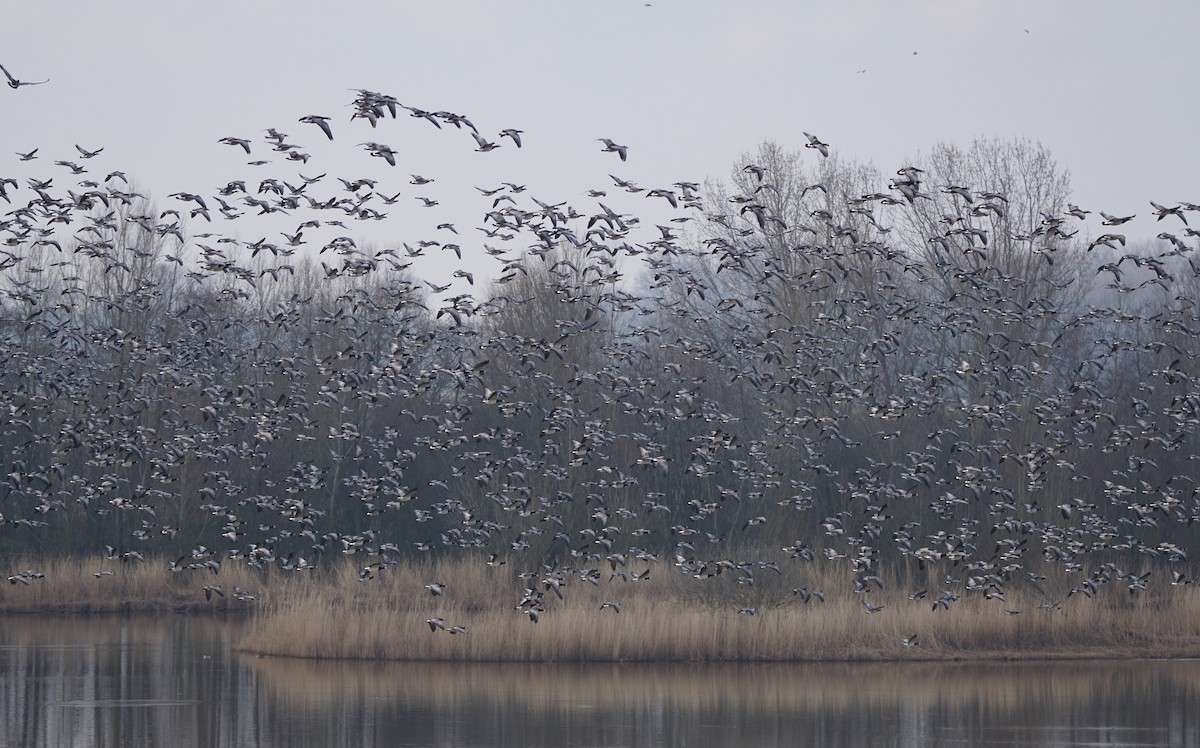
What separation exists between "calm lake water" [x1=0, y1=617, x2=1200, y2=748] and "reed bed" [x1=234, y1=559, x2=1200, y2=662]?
63cm

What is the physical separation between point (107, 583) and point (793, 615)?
2184 centimetres

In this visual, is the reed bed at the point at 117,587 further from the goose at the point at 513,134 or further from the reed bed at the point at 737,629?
the goose at the point at 513,134

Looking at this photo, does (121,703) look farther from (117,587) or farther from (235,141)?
(117,587)

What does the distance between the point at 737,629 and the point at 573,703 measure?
6.60 meters

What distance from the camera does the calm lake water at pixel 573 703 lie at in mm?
22578

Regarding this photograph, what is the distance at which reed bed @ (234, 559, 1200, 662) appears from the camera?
3122 cm

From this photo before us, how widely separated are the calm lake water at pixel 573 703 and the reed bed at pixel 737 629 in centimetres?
63

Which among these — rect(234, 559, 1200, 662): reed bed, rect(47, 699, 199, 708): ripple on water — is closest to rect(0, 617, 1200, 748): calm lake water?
rect(47, 699, 199, 708): ripple on water

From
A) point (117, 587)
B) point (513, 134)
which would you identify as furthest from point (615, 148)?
point (117, 587)

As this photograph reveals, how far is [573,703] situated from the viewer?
85.0 ft

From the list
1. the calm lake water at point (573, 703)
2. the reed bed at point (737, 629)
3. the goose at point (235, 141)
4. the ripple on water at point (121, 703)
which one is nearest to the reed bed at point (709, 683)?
the calm lake water at point (573, 703)

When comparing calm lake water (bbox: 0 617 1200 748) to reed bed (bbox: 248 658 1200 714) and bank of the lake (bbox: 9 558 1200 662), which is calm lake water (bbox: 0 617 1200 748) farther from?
bank of the lake (bbox: 9 558 1200 662)

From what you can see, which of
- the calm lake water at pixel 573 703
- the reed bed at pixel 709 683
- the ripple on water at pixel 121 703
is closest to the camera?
the calm lake water at pixel 573 703

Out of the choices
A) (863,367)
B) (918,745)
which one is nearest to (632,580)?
(863,367)
